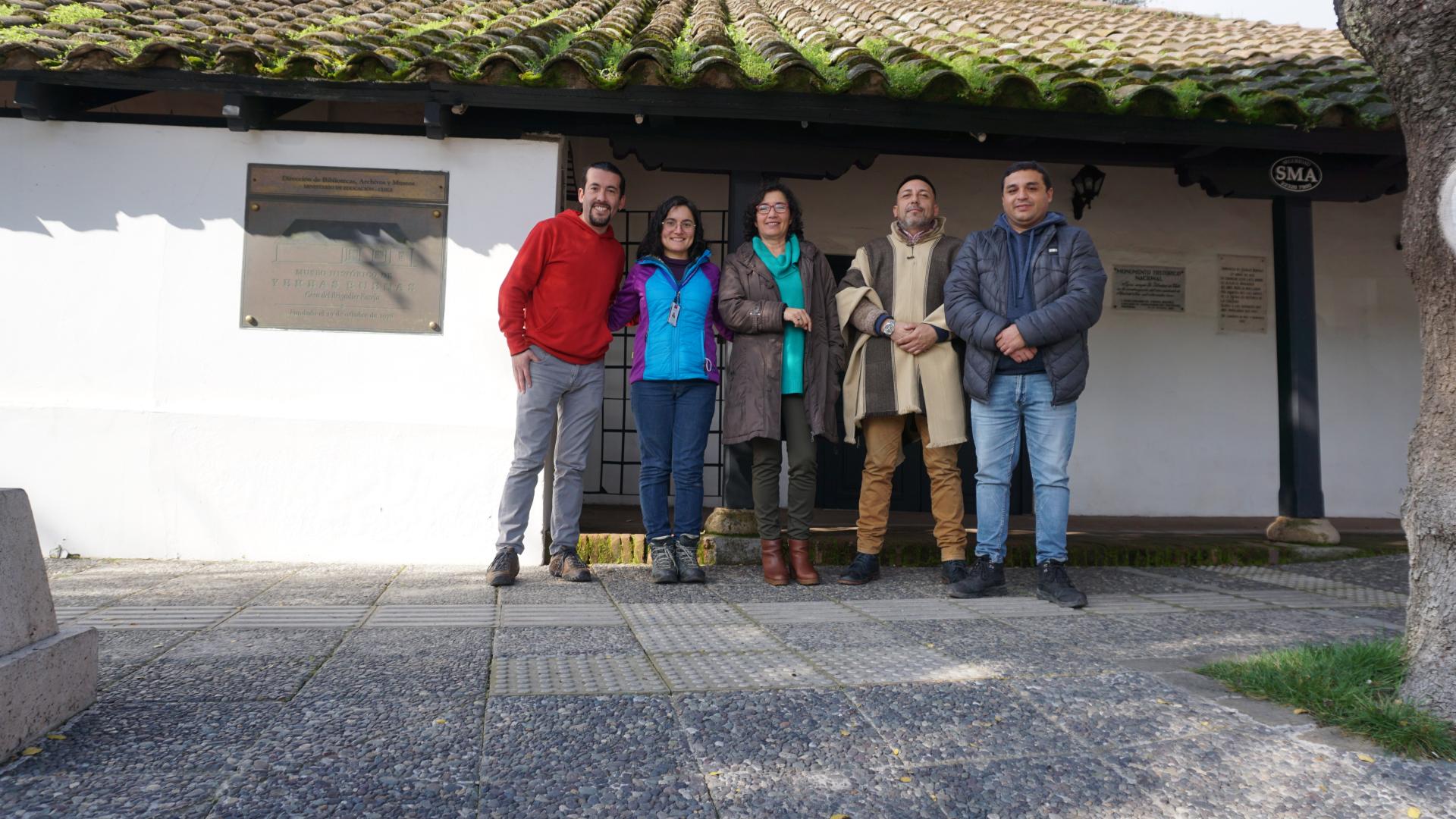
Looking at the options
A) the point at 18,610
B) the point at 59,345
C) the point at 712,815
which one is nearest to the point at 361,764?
the point at 712,815

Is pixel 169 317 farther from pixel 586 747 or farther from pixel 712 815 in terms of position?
pixel 712 815

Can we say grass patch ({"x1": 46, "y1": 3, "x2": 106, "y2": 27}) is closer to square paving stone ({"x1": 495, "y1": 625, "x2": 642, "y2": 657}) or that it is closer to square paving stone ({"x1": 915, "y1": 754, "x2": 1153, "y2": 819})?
square paving stone ({"x1": 495, "y1": 625, "x2": 642, "y2": 657})

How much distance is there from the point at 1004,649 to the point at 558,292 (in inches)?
96.4

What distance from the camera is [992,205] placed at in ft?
21.8

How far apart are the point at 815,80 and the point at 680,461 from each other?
1.97 meters

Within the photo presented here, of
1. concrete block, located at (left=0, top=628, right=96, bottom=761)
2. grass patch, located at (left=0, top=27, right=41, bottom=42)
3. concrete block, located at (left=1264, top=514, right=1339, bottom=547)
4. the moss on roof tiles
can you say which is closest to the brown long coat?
the moss on roof tiles

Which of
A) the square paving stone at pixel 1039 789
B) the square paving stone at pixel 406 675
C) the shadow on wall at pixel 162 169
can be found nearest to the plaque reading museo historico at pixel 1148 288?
the shadow on wall at pixel 162 169

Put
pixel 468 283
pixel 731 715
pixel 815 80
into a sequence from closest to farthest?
pixel 731 715 < pixel 815 80 < pixel 468 283

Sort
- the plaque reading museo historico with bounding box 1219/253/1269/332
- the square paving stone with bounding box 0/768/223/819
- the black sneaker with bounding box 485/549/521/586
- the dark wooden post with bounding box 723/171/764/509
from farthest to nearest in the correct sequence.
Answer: the plaque reading museo historico with bounding box 1219/253/1269/332 < the dark wooden post with bounding box 723/171/764/509 < the black sneaker with bounding box 485/549/521/586 < the square paving stone with bounding box 0/768/223/819

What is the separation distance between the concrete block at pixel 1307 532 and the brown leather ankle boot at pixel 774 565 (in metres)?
3.12

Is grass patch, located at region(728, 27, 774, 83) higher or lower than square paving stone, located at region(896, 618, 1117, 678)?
higher

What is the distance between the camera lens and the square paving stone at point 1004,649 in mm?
2543

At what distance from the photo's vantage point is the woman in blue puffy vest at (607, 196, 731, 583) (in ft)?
13.1

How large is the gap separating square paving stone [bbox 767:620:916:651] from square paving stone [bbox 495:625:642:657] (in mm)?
517
